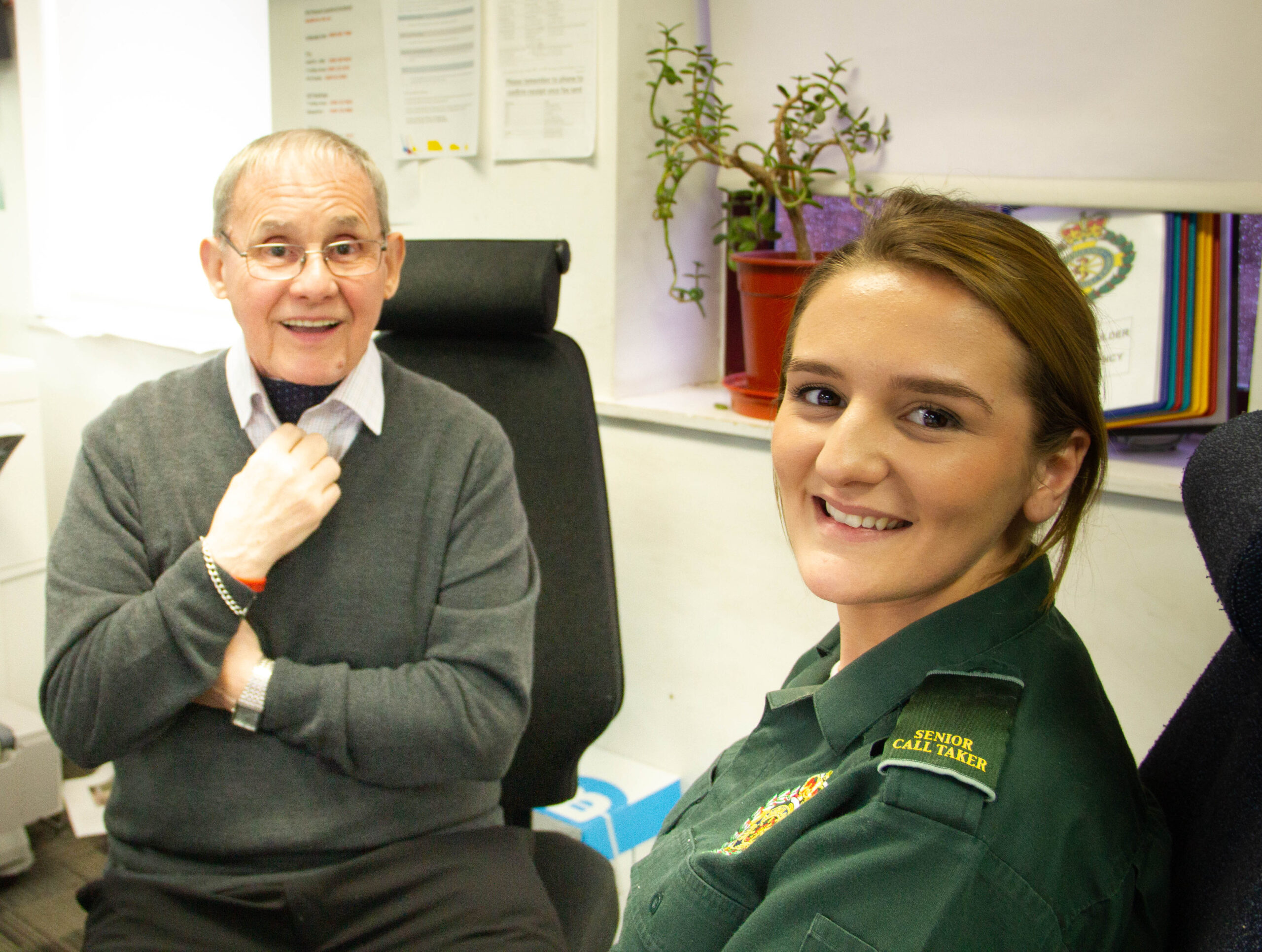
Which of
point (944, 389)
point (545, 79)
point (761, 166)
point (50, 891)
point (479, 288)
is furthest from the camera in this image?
point (50, 891)

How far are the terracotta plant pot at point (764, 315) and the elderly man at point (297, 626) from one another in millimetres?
603

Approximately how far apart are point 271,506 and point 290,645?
173mm

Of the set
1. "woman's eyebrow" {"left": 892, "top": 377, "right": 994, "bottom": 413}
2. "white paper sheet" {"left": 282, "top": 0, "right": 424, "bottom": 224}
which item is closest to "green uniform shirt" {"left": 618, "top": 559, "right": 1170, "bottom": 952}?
"woman's eyebrow" {"left": 892, "top": 377, "right": 994, "bottom": 413}

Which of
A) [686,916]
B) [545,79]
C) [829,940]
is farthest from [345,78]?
[829,940]

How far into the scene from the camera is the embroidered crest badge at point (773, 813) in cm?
73

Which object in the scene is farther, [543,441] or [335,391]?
[543,441]

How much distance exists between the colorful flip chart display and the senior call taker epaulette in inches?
38.1

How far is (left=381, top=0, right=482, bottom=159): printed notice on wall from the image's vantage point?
203 centimetres

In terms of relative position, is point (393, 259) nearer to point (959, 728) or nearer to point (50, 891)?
point (959, 728)

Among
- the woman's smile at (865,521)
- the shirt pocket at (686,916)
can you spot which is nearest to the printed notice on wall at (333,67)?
the woman's smile at (865,521)

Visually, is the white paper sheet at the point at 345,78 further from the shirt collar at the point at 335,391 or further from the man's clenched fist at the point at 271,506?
the man's clenched fist at the point at 271,506

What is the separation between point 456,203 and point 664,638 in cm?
94

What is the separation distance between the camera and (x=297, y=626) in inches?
48.6

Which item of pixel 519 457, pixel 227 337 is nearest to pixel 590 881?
pixel 519 457
